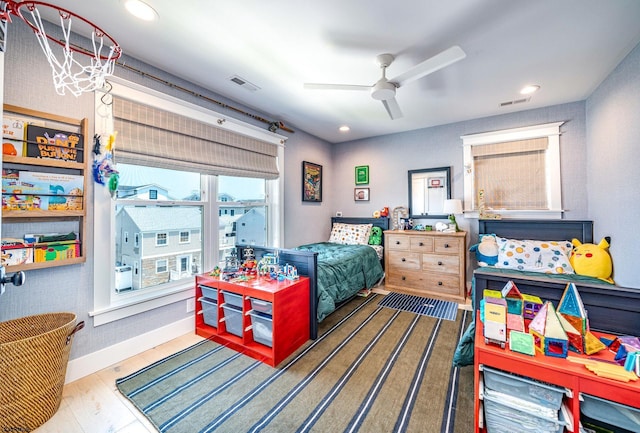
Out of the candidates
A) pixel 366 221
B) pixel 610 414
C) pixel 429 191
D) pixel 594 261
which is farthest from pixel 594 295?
pixel 366 221

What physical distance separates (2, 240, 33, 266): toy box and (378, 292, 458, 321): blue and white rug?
3227 mm

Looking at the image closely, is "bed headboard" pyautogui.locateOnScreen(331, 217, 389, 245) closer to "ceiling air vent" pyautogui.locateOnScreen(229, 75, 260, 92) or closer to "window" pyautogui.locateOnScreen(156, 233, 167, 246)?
"ceiling air vent" pyautogui.locateOnScreen(229, 75, 260, 92)

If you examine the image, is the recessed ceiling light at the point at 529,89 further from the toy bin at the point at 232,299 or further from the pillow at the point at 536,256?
the toy bin at the point at 232,299

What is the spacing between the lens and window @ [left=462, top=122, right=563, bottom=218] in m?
3.16

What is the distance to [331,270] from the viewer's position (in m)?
2.78

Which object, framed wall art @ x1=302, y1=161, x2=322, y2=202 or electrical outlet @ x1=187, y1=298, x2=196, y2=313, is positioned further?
framed wall art @ x1=302, y1=161, x2=322, y2=202

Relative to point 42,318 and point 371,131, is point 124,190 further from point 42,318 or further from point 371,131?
point 371,131

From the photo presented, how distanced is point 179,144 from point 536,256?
3956 mm

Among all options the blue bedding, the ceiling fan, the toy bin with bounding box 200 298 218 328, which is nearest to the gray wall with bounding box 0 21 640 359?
the toy bin with bounding box 200 298 218 328

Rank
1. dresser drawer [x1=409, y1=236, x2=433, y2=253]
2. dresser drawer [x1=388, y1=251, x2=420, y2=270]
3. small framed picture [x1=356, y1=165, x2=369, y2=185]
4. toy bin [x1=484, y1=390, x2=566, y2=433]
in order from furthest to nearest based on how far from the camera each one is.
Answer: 1. small framed picture [x1=356, y1=165, x2=369, y2=185]
2. dresser drawer [x1=388, y1=251, x2=420, y2=270]
3. dresser drawer [x1=409, y1=236, x2=433, y2=253]
4. toy bin [x1=484, y1=390, x2=566, y2=433]

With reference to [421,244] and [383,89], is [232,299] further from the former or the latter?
[421,244]

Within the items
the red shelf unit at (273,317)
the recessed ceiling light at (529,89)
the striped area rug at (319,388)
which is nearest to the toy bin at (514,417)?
the striped area rug at (319,388)

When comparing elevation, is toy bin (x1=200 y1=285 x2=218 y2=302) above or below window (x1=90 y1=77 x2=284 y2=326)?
below

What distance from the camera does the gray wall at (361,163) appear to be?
1.70m
